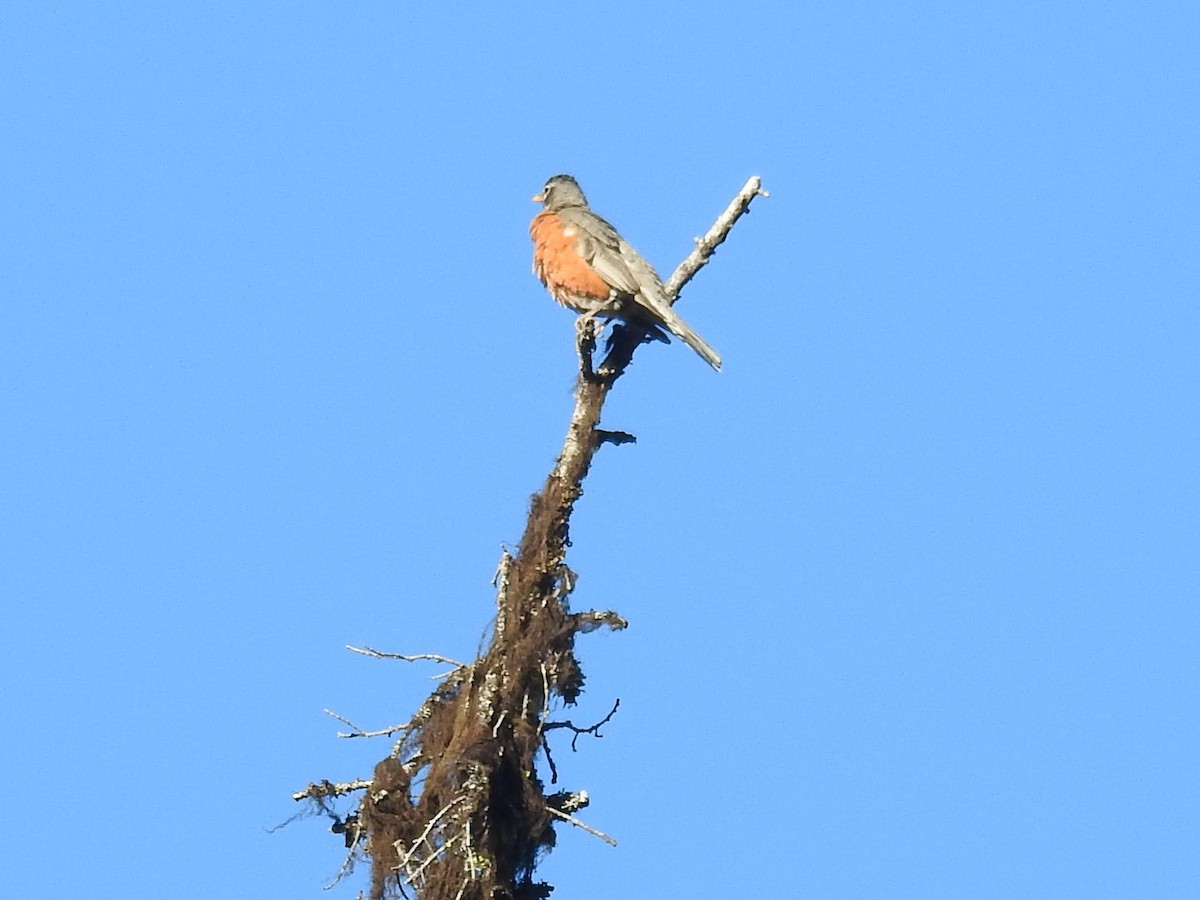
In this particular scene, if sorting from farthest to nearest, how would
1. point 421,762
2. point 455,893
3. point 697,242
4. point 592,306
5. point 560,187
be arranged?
point 560,187 < point 592,306 < point 697,242 < point 421,762 < point 455,893

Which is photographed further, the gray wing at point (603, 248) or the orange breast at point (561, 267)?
the orange breast at point (561, 267)

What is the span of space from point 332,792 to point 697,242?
3.46 meters

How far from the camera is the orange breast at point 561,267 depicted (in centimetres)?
1071

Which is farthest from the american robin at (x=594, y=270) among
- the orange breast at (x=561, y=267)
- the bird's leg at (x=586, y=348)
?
the bird's leg at (x=586, y=348)

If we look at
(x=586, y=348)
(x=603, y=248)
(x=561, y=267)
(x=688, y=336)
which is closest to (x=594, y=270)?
(x=603, y=248)

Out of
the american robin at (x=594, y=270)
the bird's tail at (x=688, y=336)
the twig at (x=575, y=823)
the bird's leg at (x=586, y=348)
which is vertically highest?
the american robin at (x=594, y=270)

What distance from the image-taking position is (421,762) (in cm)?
825

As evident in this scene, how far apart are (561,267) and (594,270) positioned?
40cm

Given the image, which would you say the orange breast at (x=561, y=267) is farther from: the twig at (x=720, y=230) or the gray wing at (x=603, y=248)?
the twig at (x=720, y=230)

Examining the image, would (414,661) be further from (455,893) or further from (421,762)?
(455,893)

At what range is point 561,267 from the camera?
36.3 ft

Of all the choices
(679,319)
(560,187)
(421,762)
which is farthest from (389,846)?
(560,187)

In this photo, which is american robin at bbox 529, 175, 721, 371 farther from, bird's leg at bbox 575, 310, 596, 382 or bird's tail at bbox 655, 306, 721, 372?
bird's leg at bbox 575, 310, 596, 382

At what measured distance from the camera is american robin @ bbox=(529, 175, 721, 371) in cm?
1002
